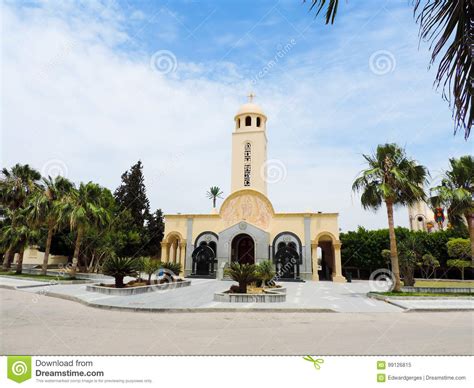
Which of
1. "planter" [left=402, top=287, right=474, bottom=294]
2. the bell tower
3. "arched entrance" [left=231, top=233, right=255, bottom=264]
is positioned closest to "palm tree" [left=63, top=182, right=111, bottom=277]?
"arched entrance" [left=231, top=233, right=255, bottom=264]

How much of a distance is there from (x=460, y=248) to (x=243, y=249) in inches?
744

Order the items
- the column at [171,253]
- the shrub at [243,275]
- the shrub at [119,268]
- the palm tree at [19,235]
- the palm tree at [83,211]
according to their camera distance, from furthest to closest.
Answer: the column at [171,253], the palm tree at [19,235], the palm tree at [83,211], the shrub at [119,268], the shrub at [243,275]

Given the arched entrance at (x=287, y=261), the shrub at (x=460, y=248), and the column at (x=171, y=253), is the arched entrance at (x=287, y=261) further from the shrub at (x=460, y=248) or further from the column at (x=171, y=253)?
the shrub at (x=460, y=248)

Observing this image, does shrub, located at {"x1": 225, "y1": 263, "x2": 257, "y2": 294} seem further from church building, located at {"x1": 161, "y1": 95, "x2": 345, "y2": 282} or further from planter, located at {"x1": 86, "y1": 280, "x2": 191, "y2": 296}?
church building, located at {"x1": 161, "y1": 95, "x2": 345, "y2": 282}

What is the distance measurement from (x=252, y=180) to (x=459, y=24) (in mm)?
30501

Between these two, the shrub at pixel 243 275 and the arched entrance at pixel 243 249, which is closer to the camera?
the shrub at pixel 243 275

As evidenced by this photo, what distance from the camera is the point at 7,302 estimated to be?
11172 mm

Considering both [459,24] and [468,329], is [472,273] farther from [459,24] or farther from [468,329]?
[459,24]

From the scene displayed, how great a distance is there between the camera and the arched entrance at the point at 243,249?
29062 mm

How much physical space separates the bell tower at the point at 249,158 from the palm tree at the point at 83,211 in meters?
14.5

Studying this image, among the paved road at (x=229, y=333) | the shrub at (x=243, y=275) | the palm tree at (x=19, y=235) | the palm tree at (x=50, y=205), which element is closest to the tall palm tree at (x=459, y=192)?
the paved road at (x=229, y=333)

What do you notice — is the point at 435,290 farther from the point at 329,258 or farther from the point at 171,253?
the point at 171,253

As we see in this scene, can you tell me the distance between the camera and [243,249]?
30.3 meters
